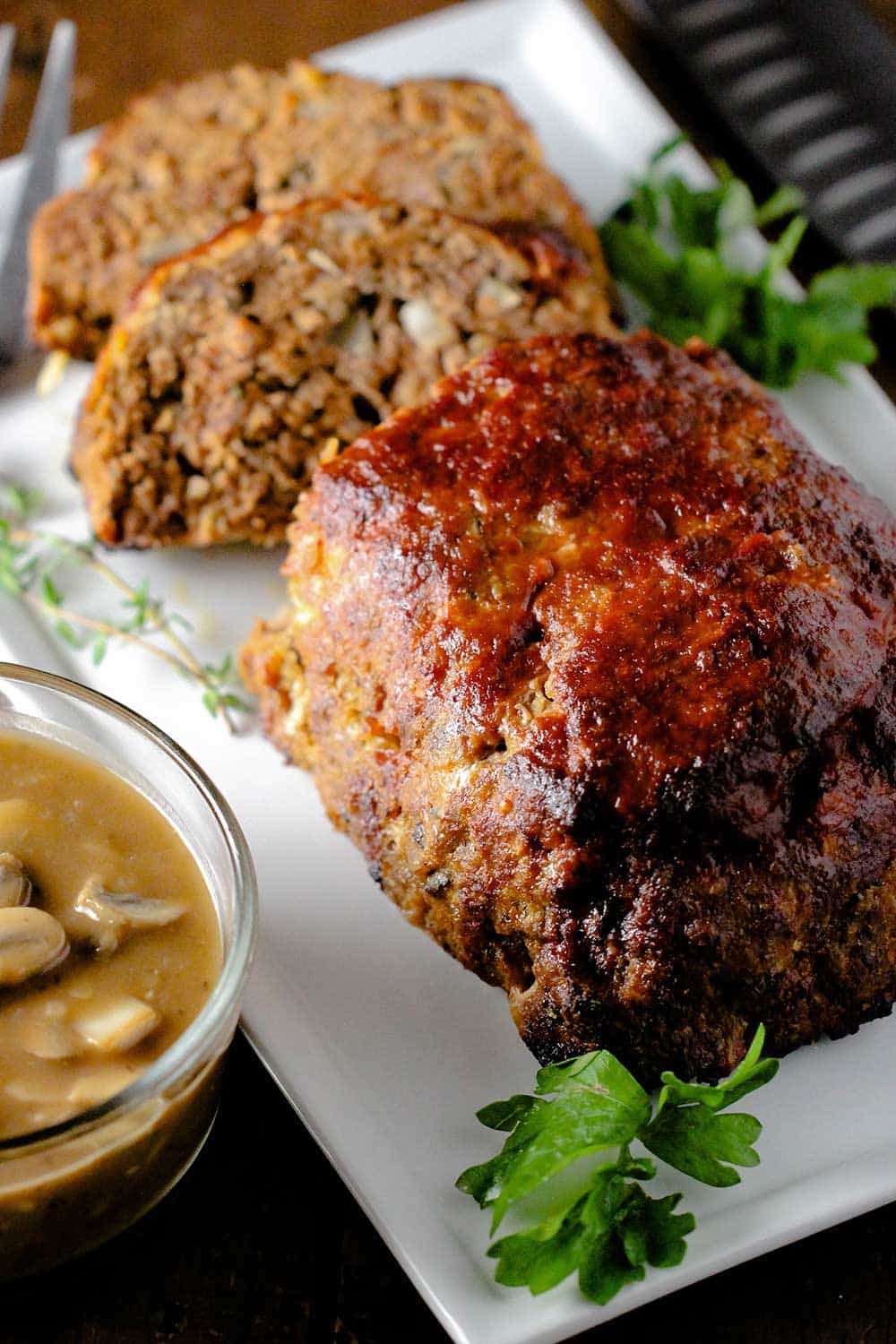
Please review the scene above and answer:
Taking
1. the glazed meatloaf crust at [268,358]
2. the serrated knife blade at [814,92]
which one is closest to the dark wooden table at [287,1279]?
the glazed meatloaf crust at [268,358]

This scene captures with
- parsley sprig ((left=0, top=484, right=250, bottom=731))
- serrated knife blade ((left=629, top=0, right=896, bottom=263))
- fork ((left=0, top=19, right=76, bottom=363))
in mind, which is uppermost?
fork ((left=0, top=19, right=76, bottom=363))

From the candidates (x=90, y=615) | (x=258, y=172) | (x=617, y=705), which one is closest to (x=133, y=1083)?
(x=617, y=705)

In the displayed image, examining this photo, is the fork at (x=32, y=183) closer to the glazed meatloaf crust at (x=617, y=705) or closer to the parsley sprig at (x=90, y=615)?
the parsley sprig at (x=90, y=615)

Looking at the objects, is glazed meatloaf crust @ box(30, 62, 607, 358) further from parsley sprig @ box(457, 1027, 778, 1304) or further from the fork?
parsley sprig @ box(457, 1027, 778, 1304)

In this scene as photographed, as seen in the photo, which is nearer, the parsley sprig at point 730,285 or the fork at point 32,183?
the parsley sprig at point 730,285

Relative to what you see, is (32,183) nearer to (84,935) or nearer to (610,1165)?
(84,935)

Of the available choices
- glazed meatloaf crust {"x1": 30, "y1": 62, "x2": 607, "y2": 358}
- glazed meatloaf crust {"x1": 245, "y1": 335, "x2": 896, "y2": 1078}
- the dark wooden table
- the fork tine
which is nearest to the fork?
the fork tine
